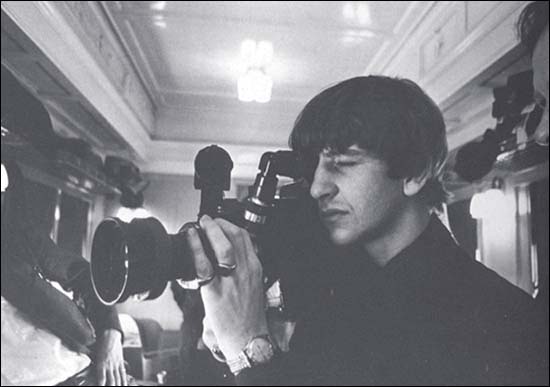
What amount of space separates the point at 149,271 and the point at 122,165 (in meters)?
0.09

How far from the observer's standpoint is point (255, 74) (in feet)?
0.93

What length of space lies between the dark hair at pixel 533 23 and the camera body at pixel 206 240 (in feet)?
0.57

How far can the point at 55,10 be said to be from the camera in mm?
849

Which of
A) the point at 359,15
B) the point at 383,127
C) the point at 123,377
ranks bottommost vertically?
the point at 123,377

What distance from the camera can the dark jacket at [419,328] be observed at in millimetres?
223

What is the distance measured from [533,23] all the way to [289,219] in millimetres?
200

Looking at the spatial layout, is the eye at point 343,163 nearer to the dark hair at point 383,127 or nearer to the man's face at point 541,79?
the dark hair at point 383,127

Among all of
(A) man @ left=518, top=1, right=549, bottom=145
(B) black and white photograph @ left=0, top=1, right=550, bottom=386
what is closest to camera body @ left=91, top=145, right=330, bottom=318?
(B) black and white photograph @ left=0, top=1, right=550, bottom=386

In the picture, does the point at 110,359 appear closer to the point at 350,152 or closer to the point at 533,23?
the point at 350,152

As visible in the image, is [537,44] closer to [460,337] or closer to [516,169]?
[516,169]

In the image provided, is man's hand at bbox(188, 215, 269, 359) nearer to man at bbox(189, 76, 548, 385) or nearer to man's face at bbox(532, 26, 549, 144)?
man at bbox(189, 76, 548, 385)

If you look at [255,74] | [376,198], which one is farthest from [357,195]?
[255,74]

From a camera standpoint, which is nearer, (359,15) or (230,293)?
(230,293)

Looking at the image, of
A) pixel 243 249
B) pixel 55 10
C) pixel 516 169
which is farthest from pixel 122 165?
pixel 55 10
